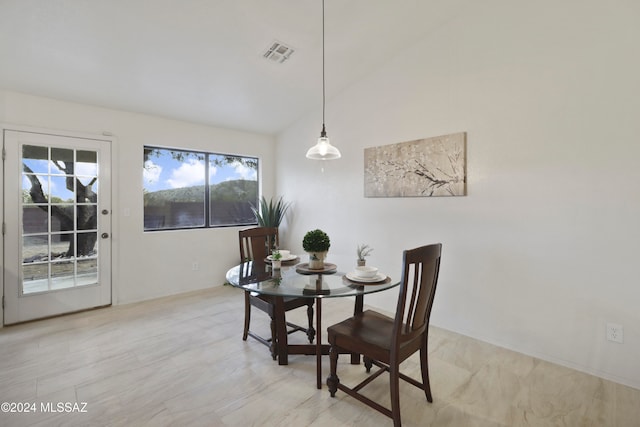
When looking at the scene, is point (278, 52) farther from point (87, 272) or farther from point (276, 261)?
point (87, 272)

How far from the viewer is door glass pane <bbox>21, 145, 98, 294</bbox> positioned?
3.12m

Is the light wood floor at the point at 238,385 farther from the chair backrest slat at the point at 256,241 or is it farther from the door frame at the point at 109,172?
the chair backrest slat at the point at 256,241

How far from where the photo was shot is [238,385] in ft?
6.95

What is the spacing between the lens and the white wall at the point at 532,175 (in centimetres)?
217

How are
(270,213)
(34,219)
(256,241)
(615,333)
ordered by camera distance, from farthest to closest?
(270,213) < (34,219) < (256,241) < (615,333)

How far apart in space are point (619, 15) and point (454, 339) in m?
2.78

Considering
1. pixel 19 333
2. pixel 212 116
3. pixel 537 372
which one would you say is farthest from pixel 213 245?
pixel 537 372

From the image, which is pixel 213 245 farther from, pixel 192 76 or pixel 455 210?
pixel 455 210

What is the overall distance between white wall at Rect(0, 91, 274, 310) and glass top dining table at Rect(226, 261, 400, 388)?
1984 millimetres

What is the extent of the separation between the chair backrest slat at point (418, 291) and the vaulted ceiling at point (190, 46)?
2277 millimetres

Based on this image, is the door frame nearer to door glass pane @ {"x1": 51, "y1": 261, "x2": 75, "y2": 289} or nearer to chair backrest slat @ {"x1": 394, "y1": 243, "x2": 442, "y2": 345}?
door glass pane @ {"x1": 51, "y1": 261, "x2": 75, "y2": 289}

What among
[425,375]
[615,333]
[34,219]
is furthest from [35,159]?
[615,333]


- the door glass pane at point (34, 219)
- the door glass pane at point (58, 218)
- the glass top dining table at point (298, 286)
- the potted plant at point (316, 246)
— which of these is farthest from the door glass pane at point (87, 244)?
the potted plant at point (316, 246)

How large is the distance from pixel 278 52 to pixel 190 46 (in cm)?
83
